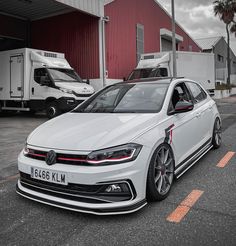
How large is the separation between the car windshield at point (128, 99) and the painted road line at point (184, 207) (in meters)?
1.20

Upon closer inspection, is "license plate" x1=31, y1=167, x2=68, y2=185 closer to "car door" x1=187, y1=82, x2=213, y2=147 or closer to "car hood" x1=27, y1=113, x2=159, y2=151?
"car hood" x1=27, y1=113, x2=159, y2=151

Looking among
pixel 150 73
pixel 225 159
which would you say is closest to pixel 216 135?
pixel 225 159

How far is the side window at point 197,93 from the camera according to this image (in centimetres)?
578

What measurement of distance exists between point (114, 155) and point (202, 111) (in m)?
2.76

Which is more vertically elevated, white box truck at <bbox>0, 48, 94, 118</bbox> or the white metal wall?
the white metal wall

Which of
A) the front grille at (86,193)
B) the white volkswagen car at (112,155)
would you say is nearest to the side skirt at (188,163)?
the white volkswagen car at (112,155)

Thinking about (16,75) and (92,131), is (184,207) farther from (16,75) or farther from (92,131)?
(16,75)

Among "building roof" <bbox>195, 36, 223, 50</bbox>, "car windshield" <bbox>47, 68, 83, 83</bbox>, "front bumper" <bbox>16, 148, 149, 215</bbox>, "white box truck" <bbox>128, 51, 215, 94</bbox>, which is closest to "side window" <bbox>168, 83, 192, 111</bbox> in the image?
"front bumper" <bbox>16, 148, 149, 215</bbox>

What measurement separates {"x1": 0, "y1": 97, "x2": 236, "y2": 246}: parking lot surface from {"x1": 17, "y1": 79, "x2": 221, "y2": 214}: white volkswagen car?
0.58 ft

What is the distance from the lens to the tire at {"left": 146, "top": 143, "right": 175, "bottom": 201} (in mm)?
3684

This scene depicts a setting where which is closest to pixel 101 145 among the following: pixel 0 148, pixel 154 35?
pixel 0 148

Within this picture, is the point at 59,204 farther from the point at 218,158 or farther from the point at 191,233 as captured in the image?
the point at 218,158

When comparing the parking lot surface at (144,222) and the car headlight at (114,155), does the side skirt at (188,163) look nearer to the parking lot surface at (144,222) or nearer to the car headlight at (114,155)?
the parking lot surface at (144,222)

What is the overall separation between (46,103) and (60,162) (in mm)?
10143
